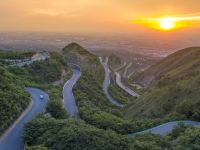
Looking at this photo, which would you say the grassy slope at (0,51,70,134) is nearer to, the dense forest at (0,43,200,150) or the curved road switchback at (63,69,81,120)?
the dense forest at (0,43,200,150)

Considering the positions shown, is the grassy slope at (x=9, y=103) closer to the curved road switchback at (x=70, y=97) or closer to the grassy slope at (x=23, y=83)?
the grassy slope at (x=23, y=83)

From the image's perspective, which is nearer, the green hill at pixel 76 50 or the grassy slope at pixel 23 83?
the grassy slope at pixel 23 83

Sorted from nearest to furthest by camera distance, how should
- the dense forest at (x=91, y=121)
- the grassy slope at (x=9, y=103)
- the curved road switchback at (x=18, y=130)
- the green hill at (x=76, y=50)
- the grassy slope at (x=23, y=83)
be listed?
the dense forest at (x=91, y=121)
the curved road switchback at (x=18, y=130)
the grassy slope at (x=9, y=103)
the grassy slope at (x=23, y=83)
the green hill at (x=76, y=50)

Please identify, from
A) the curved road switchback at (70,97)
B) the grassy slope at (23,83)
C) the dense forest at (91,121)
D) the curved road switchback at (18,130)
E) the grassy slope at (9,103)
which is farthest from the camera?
the curved road switchback at (70,97)

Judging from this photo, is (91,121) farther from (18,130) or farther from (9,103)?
(9,103)

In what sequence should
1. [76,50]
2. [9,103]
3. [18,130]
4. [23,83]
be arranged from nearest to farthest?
1. [18,130]
2. [9,103]
3. [23,83]
4. [76,50]

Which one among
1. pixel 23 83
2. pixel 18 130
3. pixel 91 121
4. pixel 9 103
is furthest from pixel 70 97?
pixel 18 130

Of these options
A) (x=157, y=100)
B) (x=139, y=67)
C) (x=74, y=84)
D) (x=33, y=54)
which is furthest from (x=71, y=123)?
(x=139, y=67)

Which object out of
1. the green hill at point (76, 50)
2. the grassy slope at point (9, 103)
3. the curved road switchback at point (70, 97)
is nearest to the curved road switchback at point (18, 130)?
the grassy slope at point (9, 103)

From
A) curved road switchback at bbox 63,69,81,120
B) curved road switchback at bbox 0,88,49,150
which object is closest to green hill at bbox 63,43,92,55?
curved road switchback at bbox 63,69,81,120
